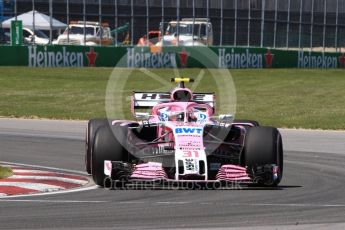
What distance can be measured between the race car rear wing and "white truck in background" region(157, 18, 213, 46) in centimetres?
3078

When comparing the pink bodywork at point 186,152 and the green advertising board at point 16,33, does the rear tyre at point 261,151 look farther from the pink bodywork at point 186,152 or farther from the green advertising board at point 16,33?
the green advertising board at point 16,33

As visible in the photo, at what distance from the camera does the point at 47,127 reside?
24.2 metres

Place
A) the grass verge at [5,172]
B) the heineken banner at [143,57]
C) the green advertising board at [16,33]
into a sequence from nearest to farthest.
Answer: the grass verge at [5,172]
the green advertising board at [16,33]
the heineken banner at [143,57]

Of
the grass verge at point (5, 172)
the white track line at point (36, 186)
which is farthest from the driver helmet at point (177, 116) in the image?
the grass verge at point (5, 172)

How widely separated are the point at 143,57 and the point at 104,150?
103 feet

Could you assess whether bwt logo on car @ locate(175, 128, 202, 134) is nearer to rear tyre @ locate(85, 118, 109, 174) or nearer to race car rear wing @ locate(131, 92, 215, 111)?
rear tyre @ locate(85, 118, 109, 174)

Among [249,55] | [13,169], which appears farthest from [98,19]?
[13,169]

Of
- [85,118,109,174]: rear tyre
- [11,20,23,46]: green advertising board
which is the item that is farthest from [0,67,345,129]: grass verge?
[85,118,109,174]: rear tyre

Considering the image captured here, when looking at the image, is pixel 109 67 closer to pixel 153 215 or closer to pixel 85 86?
pixel 85 86

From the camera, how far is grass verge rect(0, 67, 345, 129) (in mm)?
28344

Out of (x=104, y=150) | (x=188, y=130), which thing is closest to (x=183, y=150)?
(x=188, y=130)

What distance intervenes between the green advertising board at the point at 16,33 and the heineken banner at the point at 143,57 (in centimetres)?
76

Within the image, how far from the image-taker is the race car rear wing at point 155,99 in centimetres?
1516

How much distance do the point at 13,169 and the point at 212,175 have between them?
3.41 meters
